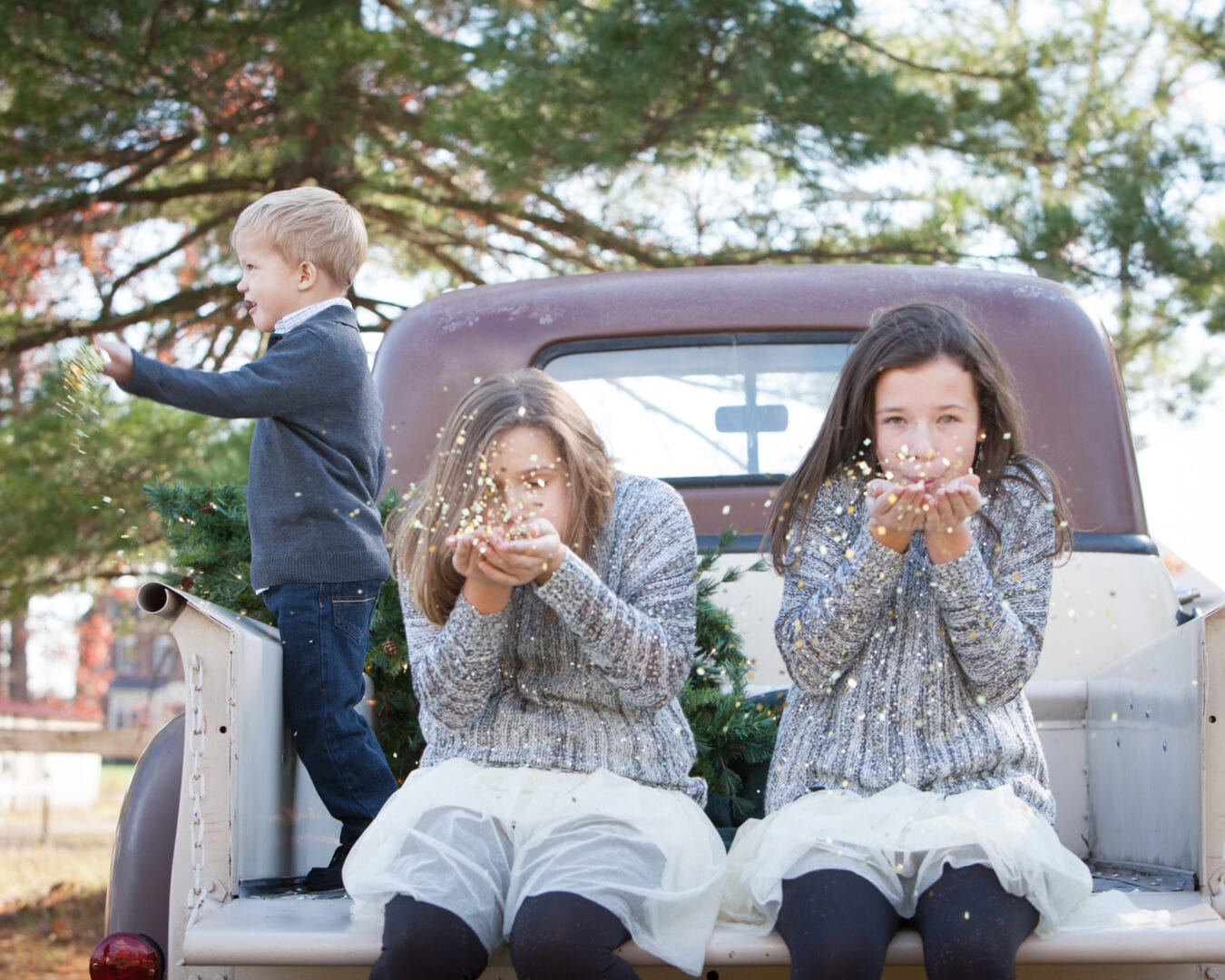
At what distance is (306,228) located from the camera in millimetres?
3238

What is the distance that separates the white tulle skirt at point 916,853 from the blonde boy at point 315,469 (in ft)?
2.94

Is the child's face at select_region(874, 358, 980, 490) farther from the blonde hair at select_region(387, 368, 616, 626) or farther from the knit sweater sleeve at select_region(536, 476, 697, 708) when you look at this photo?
the blonde hair at select_region(387, 368, 616, 626)

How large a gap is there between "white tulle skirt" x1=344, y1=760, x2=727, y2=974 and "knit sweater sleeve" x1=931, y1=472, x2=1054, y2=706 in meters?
0.54

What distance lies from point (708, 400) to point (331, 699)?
5.36ft

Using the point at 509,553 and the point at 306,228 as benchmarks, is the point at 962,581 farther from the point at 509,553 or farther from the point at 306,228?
the point at 306,228

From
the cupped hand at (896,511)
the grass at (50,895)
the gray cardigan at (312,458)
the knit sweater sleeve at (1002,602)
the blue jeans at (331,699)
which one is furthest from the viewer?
the grass at (50,895)

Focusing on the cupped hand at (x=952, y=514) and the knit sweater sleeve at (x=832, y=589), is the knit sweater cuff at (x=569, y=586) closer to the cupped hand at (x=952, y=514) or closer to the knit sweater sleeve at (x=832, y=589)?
the knit sweater sleeve at (x=832, y=589)

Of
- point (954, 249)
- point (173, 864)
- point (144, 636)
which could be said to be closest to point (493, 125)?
point (954, 249)

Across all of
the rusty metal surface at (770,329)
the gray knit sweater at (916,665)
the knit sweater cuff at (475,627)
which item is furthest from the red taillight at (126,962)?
the rusty metal surface at (770,329)

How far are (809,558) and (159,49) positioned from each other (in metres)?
6.08

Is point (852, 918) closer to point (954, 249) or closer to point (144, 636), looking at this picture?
point (954, 249)

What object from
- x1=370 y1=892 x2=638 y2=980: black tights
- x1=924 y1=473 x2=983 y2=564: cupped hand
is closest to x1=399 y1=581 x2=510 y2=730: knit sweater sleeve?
x1=370 y1=892 x2=638 y2=980: black tights

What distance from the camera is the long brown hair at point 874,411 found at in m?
2.71

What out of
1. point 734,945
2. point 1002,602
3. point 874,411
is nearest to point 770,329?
point 874,411
